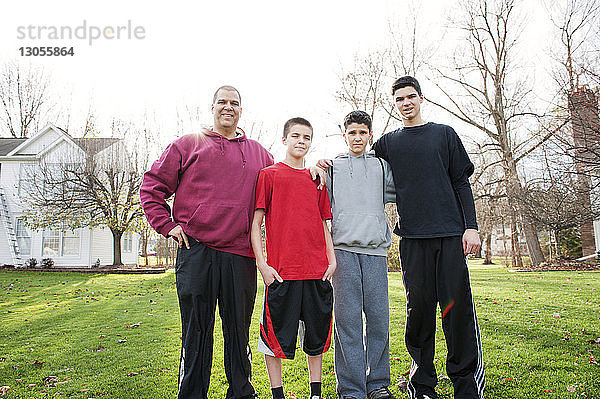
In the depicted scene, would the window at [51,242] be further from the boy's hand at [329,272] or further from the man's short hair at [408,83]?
the man's short hair at [408,83]

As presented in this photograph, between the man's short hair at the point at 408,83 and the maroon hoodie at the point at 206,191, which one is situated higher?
the man's short hair at the point at 408,83

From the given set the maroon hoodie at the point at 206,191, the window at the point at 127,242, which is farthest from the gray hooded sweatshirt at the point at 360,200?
the window at the point at 127,242

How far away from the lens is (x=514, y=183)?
18766 millimetres

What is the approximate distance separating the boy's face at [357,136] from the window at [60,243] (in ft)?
68.6

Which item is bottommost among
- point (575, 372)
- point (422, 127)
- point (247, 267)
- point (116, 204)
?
point (575, 372)

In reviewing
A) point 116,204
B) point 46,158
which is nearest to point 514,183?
point 116,204

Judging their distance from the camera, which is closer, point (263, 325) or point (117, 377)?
point (263, 325)

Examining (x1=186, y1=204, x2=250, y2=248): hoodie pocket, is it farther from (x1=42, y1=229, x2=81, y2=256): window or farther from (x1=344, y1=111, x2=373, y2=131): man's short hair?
(x1=42, y1=229, x2=81, y2=256): window

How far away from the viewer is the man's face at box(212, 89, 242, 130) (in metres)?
3.13

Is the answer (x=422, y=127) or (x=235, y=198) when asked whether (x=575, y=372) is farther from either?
(x=235, y=198)

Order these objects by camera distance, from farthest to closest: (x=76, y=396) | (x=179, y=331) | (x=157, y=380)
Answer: (x=179, y=331)
(x=157, y=380)
(x=76, y=396)

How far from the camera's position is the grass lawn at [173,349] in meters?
3.46

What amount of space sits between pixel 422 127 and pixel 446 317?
144 centimetres

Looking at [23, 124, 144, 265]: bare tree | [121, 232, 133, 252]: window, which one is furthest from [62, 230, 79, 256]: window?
[121, 232, 133, 252]: window
